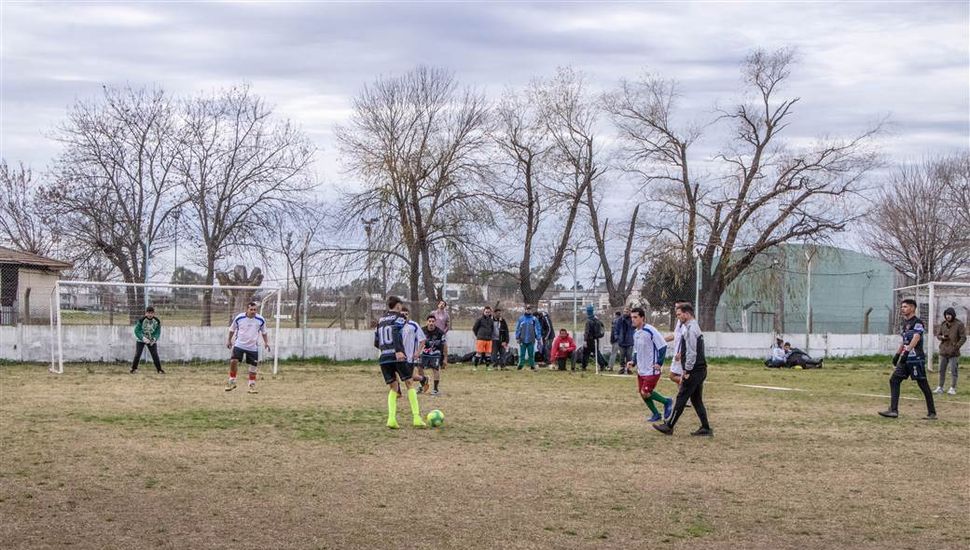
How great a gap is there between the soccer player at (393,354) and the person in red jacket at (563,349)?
1487 centimetres

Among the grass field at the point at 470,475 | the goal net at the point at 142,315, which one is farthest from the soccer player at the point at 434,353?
the goal net at the point at 142,315

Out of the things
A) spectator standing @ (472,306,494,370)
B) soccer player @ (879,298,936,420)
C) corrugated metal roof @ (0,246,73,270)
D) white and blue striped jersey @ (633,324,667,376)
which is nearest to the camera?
white and blue striped jersey @ (633,324,667,376)

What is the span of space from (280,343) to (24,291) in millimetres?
6748

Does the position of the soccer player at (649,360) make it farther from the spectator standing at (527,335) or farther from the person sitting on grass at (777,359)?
the person sitting on grass at (777,359)

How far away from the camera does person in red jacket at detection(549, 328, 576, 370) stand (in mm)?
29188

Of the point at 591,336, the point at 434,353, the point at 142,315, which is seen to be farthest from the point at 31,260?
the point at 434,353

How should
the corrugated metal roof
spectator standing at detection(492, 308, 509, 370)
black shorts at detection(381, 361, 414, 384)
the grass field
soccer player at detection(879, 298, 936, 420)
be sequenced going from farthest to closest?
the corrugated metal roof < spectator standing at detection(492, 308, 509, 370) < soccer player at detection(879, 298, 936, 420) < black shorts at detection(381, 361, 414, 384) < the grass field

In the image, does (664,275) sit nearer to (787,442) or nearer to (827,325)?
(827,325)

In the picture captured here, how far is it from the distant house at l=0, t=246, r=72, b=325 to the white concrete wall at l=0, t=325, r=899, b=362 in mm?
483

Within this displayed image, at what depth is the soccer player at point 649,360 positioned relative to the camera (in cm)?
1510

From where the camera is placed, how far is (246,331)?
810 inches

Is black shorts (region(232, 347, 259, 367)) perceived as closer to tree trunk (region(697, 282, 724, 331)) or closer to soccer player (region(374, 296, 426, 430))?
soccer player (region(374, 296, 426, 430))

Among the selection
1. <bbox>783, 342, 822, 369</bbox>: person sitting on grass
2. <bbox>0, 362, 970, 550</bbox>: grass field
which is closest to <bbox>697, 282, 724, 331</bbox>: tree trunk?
<bbox>783, 342, 822, 369</bbox>: person sitting on grass

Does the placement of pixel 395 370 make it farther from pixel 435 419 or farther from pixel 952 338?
pixel 952 338
